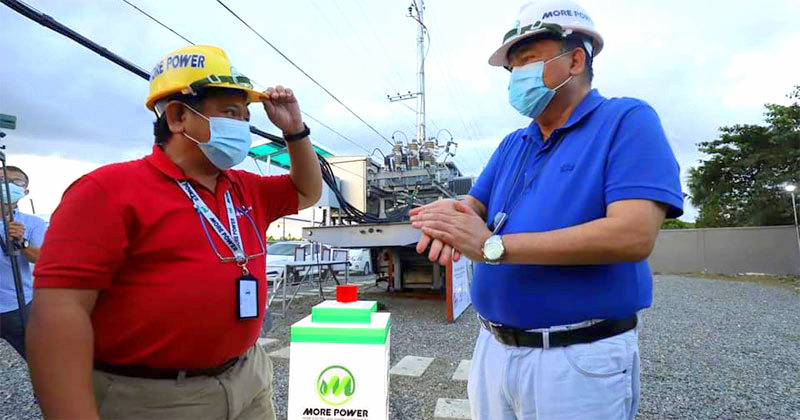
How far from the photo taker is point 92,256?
39.5 inches

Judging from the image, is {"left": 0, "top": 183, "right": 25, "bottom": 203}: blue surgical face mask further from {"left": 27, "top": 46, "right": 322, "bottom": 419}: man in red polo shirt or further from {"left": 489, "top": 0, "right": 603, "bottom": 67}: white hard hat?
{"left": 489, "top": 0, "right": 603, "bottom": 67}: white hard hat

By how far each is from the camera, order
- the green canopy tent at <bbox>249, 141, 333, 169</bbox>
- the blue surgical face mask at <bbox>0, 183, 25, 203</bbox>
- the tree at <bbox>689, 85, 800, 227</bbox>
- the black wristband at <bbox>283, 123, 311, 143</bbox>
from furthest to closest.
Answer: the tree at <bbox>689, 85, 800, 227</bbox>, the green canopy tent at <bbox>249, 141, 333, 169</bbox>, the blue surgical face mask at <bbox>0, 183, 25, 203</bbox>, the black wristband at <bbox>283, 123, 311, 143</bbox>

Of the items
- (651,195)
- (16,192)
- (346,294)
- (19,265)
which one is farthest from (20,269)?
(651,195)

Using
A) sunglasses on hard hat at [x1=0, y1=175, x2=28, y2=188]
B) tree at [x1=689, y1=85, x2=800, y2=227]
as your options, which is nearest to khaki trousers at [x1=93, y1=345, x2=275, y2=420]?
sunglasses on hard hat at [x1=0, y1=175, x2=28, y2=188]

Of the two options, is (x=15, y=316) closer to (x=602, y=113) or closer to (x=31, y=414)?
(x=31, y=414)

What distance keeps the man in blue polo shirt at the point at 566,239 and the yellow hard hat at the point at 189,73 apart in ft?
2.62

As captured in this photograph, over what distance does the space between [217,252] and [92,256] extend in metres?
0.32

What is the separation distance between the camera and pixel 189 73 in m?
1.35

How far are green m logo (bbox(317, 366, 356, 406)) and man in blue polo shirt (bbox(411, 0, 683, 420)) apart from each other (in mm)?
593

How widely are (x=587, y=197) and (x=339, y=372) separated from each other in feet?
4.25

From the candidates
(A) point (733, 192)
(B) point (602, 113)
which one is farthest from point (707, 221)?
(B) point (602, 113)

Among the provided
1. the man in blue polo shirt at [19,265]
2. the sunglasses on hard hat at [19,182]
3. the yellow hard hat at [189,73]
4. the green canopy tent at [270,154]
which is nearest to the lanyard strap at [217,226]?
the yellow hard hat at [189,73]

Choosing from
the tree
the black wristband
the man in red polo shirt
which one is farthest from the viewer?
the tree

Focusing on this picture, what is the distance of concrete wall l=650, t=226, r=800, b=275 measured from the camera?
16.5m
